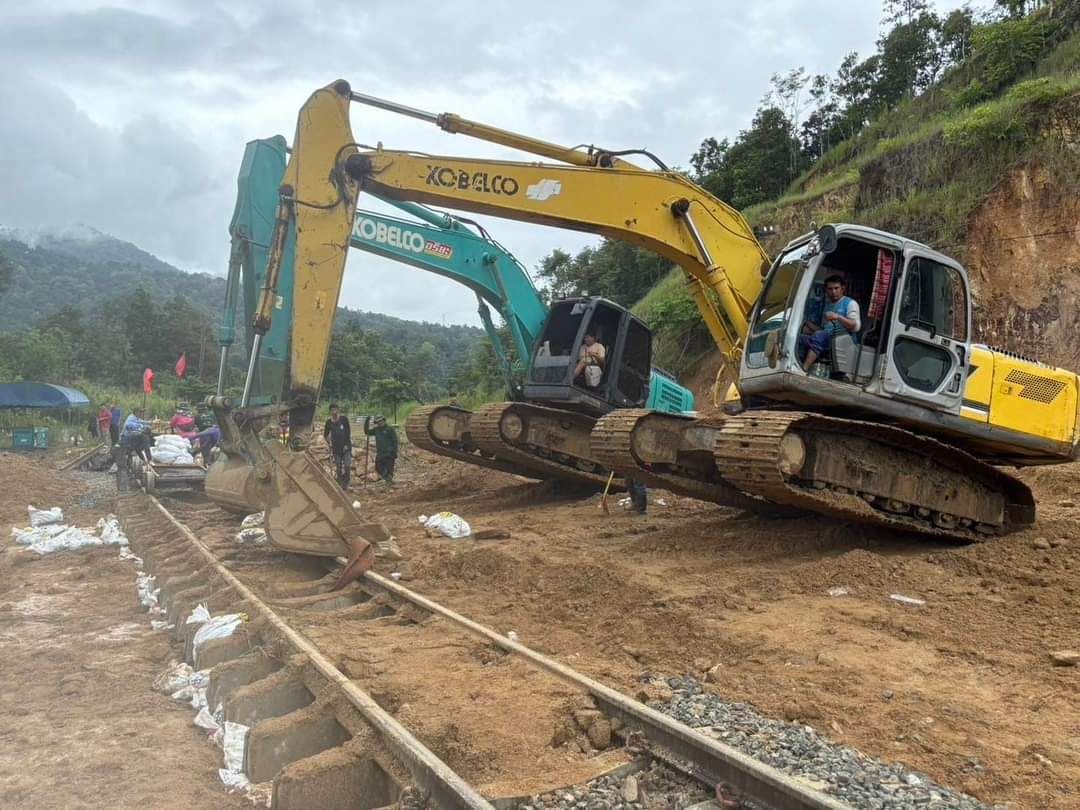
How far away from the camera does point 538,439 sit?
11922 mm

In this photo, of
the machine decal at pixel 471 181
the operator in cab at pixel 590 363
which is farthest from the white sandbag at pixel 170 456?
the machine decal at pixel 471 181

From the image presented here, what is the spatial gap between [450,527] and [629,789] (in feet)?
22.2

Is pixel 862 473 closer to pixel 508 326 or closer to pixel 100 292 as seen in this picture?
pixel 508 326

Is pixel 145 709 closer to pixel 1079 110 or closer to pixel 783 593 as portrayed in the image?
pixel 783 593

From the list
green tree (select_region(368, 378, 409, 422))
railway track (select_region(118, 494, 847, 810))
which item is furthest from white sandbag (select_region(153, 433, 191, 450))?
green tree (select_region(368, 378, 409, 422))

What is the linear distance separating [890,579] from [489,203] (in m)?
5.69

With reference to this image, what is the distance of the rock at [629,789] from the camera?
3.20 metres

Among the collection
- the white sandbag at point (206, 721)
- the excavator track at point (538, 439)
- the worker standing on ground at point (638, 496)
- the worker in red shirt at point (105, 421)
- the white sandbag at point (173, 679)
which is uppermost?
the excavator track at point (538, 439)

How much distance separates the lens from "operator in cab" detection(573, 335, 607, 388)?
11617mm

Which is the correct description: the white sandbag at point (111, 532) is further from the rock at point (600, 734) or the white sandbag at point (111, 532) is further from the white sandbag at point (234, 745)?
the rock at point (600, 734)

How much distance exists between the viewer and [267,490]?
7453mm

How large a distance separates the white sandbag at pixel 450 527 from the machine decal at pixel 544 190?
3852 millimetres

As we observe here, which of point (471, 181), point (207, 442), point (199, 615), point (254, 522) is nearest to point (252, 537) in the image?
point (254, 522)

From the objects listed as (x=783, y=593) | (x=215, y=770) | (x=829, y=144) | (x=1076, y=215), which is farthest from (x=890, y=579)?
(x=829, y=144)
